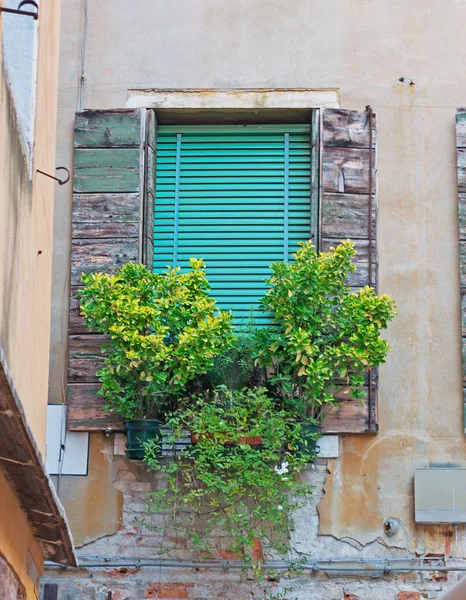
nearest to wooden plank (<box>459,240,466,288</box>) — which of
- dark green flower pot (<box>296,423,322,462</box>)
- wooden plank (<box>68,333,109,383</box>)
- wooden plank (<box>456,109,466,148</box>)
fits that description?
wooden plank (<box>456,109,466,148</box>)

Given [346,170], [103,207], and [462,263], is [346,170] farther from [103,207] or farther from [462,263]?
[103,207]

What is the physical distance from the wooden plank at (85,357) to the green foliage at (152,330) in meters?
0.15

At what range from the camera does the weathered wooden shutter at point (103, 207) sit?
25.0 ft

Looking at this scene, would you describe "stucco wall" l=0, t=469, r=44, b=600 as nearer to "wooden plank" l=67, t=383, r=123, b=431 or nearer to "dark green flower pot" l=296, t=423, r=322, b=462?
"wooden plank" l=67, t=383, r=123, b=431

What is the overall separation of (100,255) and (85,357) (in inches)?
26.4

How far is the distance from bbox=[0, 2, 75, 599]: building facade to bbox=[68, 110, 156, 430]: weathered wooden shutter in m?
1.50

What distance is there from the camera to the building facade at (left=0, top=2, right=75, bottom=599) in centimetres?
479

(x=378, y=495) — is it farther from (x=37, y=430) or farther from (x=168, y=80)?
(x=168, y=80)

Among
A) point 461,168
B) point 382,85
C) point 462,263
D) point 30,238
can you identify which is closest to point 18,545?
point 30,238

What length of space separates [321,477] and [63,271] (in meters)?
2.10

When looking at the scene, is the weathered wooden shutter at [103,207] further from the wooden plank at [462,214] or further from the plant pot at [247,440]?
the wooden plank at [462,214]

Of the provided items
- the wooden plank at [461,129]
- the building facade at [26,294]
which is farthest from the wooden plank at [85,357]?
the wooden plank at [461,129]

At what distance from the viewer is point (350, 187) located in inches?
311

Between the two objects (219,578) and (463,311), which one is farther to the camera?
(463,311)
